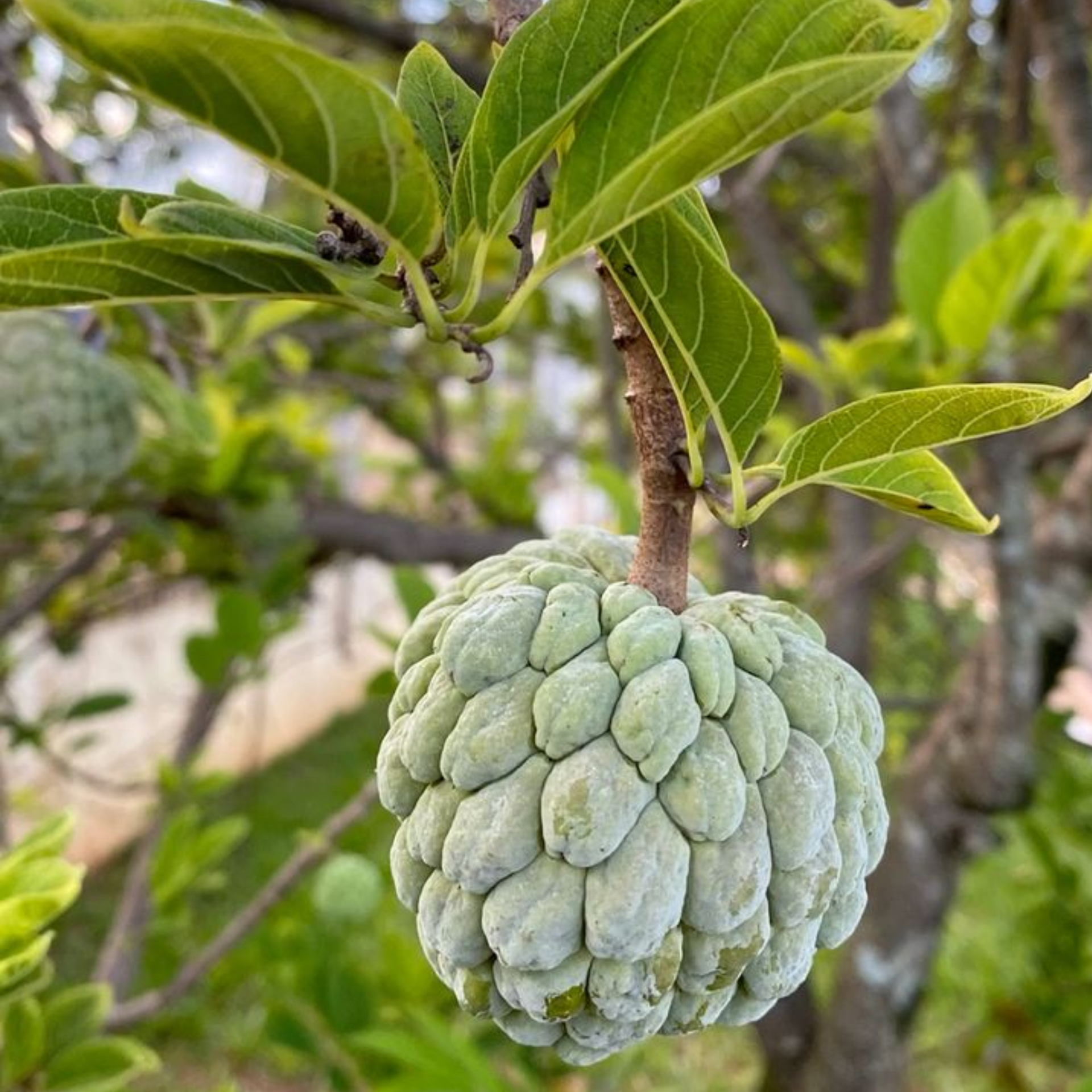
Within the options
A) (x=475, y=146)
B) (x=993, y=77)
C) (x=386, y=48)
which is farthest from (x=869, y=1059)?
(x=386, y=48)

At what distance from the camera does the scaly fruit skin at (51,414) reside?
1.29 m

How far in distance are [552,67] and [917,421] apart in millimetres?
254

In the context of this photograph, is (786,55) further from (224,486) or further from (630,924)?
(224,486)

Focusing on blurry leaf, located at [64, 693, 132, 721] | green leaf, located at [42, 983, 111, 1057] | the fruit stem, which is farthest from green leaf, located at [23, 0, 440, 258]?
blurry leaf, located at [64, 693, 132, 721]

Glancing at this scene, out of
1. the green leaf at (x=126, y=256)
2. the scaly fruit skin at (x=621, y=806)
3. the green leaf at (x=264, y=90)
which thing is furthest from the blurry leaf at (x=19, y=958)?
the green leaf at (x=264, y=90)

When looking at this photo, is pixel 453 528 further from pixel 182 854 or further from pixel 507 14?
pixel 507 14

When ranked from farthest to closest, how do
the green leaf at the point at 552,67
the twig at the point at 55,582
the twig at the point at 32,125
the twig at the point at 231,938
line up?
the twig at the point at 55,582
the twig at the point at 231,938
the twig at the point at 32,125
the green leaf at the point at 552,67

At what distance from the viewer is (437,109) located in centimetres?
55

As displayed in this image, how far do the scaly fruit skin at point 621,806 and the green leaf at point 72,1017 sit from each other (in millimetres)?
644

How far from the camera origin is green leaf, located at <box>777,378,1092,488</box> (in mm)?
504

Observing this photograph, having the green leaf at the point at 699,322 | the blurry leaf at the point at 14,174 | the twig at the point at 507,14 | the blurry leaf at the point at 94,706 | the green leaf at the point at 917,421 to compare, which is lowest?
the blurry leaf at the point at 94,706

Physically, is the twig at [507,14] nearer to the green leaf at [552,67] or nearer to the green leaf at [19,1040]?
the green leaf at [552,67]

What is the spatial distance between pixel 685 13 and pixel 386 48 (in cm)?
193

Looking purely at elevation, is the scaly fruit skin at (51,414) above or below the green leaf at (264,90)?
below
